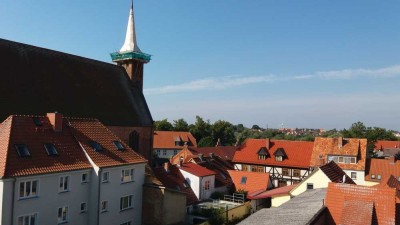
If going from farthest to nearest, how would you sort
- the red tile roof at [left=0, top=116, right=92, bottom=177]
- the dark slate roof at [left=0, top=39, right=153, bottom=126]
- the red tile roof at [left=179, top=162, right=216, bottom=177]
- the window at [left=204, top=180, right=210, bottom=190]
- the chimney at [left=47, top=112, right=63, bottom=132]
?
1. the window at [left=204, top=180, right=210, bottom=190]
2. the red tile roof at [left=179, top=162, right=216, bottom=177]
3. the dark slate roof at [left=0, top=39, right=153, bottom=126]
4. the chimney at [left=47, top=112, right=63, bottom=132]
5. the red tile roof at [left=0, top=116, right=92, bottom=177]

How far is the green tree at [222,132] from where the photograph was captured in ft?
324

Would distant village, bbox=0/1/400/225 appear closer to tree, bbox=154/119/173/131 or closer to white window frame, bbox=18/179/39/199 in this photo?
white window frame, bbox=18/179/39/199

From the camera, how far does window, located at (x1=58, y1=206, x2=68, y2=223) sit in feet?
77.5

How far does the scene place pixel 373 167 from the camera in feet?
154

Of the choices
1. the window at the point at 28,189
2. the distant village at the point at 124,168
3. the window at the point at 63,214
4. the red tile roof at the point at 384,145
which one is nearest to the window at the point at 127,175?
the distant village at the point at 124,168

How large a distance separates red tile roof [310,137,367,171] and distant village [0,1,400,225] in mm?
128

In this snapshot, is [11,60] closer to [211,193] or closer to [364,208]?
[211,193]

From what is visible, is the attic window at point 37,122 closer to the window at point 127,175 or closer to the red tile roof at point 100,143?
the red tile roof at point 100,143

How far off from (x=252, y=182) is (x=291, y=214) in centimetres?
2308

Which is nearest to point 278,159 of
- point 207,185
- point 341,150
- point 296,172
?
point 296,172

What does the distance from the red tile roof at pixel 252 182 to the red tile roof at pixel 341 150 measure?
8.85m

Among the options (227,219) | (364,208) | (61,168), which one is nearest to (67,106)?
(61,168)

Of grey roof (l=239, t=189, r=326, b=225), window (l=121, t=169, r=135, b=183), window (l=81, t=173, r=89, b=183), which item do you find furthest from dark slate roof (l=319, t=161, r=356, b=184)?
window (l=81, t=173, r=89, b=183)

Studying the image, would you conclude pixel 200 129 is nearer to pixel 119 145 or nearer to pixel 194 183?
pixel 194 183
